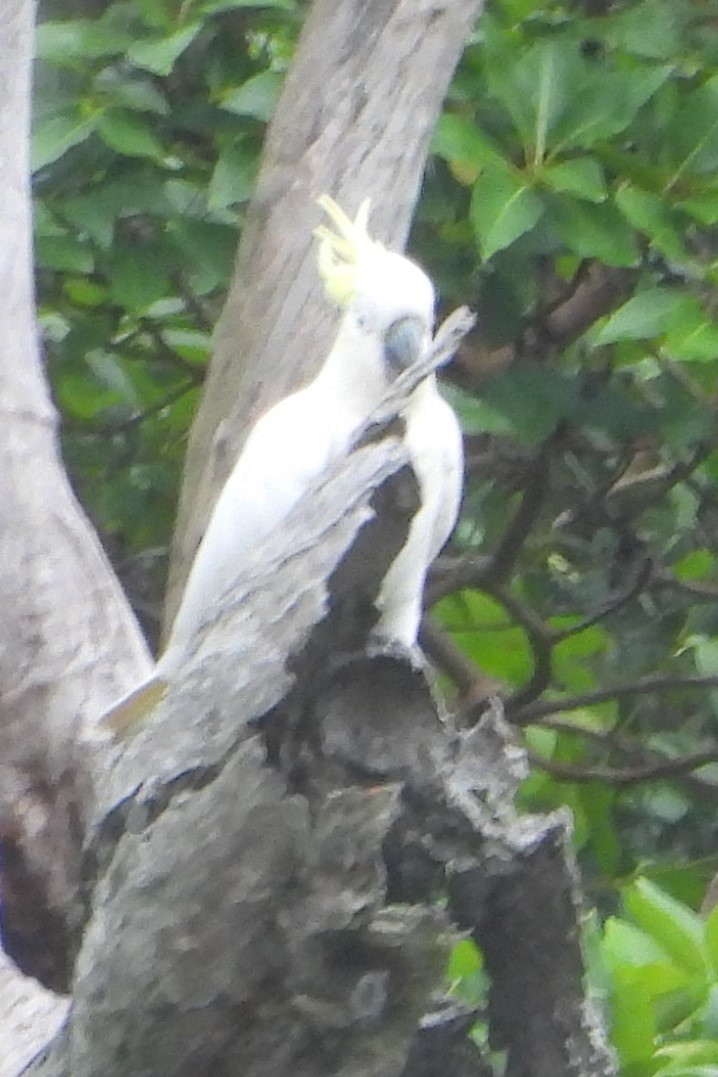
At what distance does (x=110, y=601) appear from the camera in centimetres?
104

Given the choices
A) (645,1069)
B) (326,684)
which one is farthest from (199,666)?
(645,1069)

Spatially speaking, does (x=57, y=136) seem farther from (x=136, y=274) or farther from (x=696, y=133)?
(x=696, y=133)

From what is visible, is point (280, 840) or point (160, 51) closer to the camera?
point (280, 840)

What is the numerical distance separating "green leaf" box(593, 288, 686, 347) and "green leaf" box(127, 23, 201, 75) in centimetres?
34

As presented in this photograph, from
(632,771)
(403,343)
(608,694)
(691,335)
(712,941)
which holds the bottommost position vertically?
(632,771)

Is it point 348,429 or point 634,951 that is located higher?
point 348,429

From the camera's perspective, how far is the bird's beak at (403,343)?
39.6 inches

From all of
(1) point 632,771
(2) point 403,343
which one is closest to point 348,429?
(2) point 403,343

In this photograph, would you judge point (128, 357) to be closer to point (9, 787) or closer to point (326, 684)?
point (9, 787)

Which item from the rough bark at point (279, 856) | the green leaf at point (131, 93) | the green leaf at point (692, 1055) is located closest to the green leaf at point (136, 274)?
the green leaf at point (131, 93)

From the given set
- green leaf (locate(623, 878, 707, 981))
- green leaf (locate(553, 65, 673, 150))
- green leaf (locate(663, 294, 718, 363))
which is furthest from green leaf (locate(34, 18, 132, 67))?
green leaf (locate(623, 878, 707, 981))

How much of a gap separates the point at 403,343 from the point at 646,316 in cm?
18

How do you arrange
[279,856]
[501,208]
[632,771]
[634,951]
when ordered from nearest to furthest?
[279,856] < [634,951] < [501,208] < [632,771]

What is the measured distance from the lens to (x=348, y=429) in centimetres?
101
